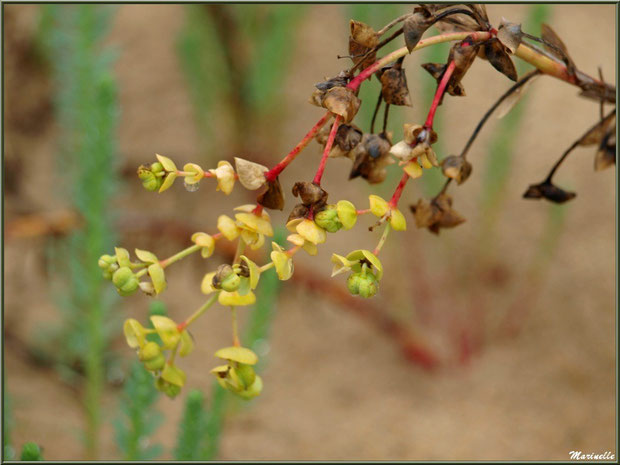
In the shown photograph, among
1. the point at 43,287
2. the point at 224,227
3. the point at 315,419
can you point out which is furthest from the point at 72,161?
the point at 224,227

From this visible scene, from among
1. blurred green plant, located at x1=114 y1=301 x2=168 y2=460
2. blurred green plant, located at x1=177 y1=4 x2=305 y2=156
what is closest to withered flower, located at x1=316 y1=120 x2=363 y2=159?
blurred green plant, located at x1=114 y1=301 x2=168 y2=460

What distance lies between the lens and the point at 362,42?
511 mm

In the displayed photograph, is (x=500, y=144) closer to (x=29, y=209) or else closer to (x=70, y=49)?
(x=70, y=49)

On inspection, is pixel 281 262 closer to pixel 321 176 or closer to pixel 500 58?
pixel 321 176

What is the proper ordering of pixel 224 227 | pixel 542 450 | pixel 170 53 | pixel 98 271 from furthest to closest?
pixel 170 53, pixel 542 450, pixel 98 271, pixel 224 227

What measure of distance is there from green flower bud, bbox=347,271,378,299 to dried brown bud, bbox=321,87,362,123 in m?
0.10

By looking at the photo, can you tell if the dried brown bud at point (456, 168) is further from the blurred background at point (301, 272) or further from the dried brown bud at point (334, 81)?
the blurred background at point (301, 272)

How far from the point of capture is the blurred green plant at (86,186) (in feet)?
3.55

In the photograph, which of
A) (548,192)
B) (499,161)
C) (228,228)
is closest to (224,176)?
(228,228)

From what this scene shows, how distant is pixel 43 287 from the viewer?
1631 mm

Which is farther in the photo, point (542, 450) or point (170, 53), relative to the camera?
point (170, 53)

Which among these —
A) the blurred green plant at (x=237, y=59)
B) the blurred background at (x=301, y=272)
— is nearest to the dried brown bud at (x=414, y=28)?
the blurred background at (x=301, y=272)

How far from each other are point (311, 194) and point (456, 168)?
0.15 meters

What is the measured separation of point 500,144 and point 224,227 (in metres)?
1.01
